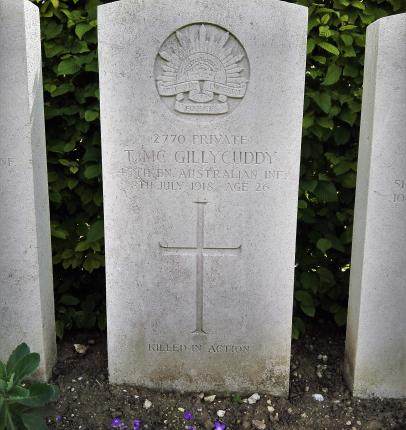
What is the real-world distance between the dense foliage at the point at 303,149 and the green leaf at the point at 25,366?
1.04 meters

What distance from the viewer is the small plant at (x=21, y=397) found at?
238 centimetres

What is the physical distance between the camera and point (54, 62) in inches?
133

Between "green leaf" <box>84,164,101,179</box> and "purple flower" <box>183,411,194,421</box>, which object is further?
"green leaf" <box>84,164,101,179</box>

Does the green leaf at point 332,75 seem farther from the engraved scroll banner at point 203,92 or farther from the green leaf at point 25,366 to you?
the green leaf at point 25,366

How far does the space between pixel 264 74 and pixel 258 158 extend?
1.42ft

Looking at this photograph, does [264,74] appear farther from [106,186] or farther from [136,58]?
[106,186]

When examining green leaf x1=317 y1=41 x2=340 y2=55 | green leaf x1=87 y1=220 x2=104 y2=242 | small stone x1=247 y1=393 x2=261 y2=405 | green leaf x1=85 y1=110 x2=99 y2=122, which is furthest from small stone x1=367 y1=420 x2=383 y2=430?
green leaf x1=85 y1=110 x2=99 y2=122

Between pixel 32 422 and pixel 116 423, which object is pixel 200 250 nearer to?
pixel 116 423

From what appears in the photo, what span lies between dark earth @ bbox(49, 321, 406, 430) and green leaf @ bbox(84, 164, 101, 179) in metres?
1.19

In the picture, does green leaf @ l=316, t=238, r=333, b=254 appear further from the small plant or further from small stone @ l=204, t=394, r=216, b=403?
the small plant

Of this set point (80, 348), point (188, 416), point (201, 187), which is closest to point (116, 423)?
point (188, 416)

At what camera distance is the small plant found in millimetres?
2377

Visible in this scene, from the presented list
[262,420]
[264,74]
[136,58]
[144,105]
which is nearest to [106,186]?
[144,105]

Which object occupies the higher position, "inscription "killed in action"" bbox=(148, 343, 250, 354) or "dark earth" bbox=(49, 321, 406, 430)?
"inscription "killed in action"" bbox=(148, 343, 250, 354)
